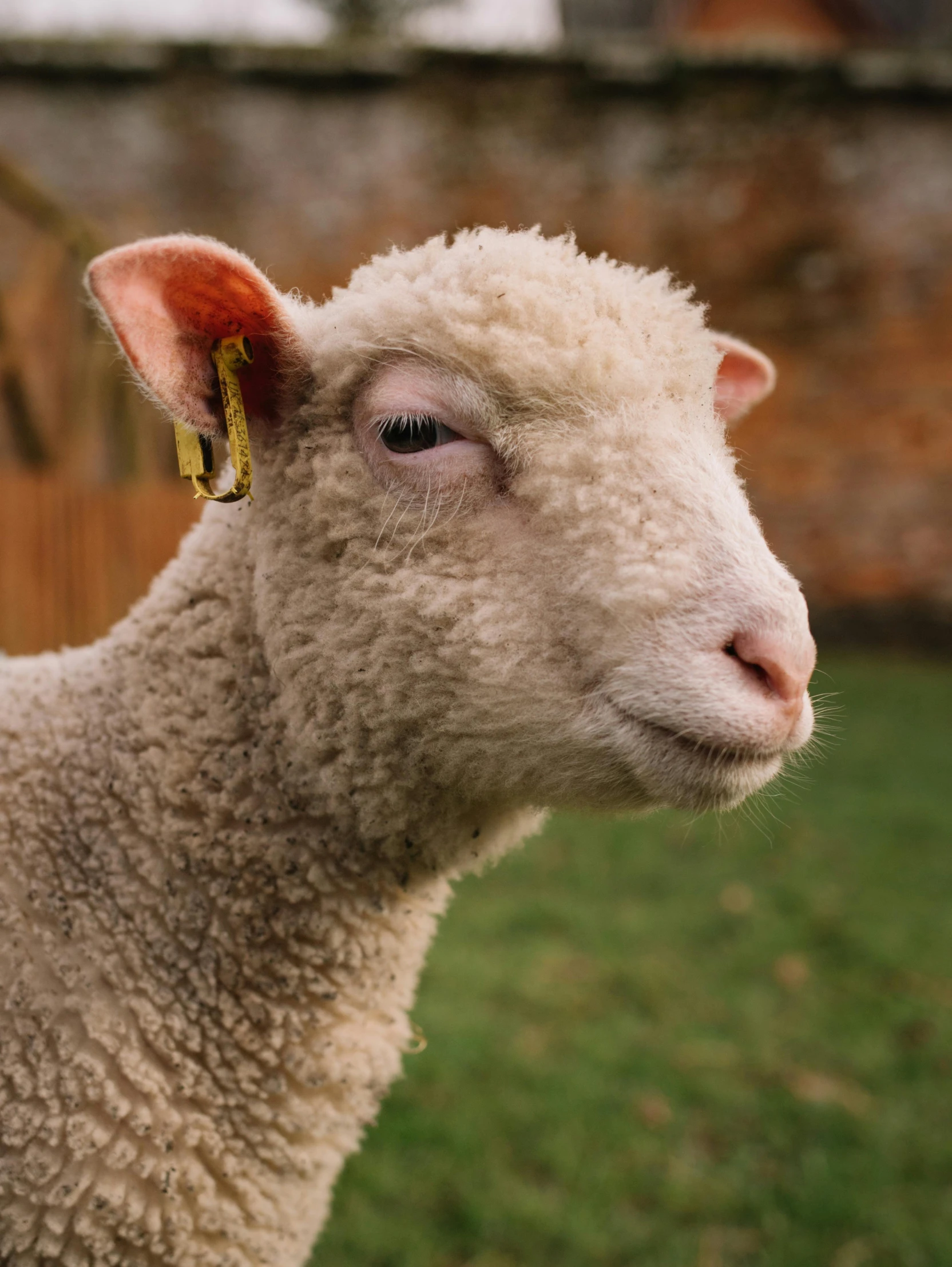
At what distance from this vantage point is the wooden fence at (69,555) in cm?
374

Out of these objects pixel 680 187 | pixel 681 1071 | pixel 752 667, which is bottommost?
pixel 752 667

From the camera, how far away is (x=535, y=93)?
8.73 metres

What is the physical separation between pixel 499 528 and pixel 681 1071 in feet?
8.23

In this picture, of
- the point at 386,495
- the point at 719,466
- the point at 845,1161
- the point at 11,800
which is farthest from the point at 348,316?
the point at 845,1161

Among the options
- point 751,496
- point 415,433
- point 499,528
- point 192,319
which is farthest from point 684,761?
point 751,496

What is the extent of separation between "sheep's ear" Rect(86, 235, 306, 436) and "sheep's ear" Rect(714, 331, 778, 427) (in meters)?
0.84

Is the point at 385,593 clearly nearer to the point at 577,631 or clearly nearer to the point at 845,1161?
the point at 577,631

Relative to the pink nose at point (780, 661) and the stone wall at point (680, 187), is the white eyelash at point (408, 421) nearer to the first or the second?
the pink nose at point (780, 661)

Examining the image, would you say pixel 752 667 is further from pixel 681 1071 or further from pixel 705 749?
pixel 681 1071

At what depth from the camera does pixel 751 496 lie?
940cm

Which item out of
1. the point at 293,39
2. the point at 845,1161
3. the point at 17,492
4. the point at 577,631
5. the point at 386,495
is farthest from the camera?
the point at 293,39

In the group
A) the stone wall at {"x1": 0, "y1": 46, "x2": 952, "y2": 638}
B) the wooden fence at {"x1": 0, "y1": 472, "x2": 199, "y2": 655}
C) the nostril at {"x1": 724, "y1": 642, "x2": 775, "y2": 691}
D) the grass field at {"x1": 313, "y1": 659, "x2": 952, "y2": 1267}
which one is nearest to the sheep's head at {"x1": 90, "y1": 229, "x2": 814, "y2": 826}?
the nostril at {"x1": 724, "y1": 642, "x2": 775, "y2": 691}

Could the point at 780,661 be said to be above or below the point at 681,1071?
below

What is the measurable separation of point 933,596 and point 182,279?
9244mm
